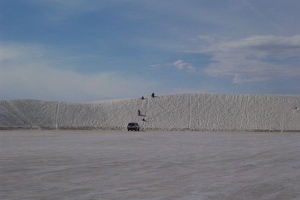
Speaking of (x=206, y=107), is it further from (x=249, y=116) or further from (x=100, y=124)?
(x=100, y=124)

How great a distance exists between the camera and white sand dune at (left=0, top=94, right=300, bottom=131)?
77875 mm

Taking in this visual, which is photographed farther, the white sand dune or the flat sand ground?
the white sand dune

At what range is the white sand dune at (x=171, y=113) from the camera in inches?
3066

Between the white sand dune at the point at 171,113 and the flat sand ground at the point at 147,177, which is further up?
the white sand dune at the point at 171,113

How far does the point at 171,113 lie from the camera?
3297 inches

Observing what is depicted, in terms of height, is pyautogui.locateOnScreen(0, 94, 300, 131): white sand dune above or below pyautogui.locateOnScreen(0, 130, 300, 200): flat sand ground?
above

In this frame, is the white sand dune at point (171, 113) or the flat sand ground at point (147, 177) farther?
the white sand dune at point (171, 113)

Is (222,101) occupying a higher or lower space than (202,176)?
higher

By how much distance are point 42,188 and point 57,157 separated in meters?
8.83

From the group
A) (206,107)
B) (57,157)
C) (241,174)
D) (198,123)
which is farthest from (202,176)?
(206,107)

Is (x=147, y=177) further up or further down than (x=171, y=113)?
further down

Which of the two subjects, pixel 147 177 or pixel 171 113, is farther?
pixel 171 113

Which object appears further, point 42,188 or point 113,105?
point 113,105

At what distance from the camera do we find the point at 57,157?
71.5ft
